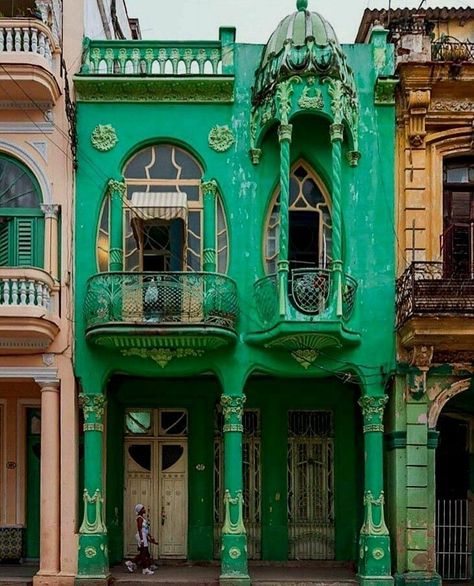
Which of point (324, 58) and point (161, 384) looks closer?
point (324, 58)

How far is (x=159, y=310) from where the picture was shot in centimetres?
1581

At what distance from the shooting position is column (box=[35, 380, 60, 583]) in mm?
15750

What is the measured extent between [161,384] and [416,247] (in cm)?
553

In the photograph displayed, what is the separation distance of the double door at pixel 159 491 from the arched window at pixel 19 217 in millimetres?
4347

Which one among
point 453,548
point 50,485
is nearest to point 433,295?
point 453,548

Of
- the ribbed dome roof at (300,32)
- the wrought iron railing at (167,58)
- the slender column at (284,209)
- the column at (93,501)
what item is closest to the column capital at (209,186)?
the slender column at (284,209)

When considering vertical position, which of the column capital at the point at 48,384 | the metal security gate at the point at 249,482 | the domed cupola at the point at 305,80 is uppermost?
the domed cupola at the point at 305,80

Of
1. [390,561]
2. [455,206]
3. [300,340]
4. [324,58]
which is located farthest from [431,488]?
[324,58]

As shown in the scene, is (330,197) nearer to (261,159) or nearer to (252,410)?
(261,159)

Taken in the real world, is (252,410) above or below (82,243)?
below

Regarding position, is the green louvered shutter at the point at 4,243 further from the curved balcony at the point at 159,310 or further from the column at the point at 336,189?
the column at the point at 336,189

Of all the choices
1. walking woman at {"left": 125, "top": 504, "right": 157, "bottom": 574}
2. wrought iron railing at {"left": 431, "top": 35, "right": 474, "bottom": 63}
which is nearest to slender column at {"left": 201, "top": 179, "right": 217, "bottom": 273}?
walking woman at {"left": 125, "top": 504, "right": 157, "bottom": 574}

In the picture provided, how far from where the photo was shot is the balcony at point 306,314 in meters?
15.6

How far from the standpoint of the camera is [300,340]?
52.2 feet
